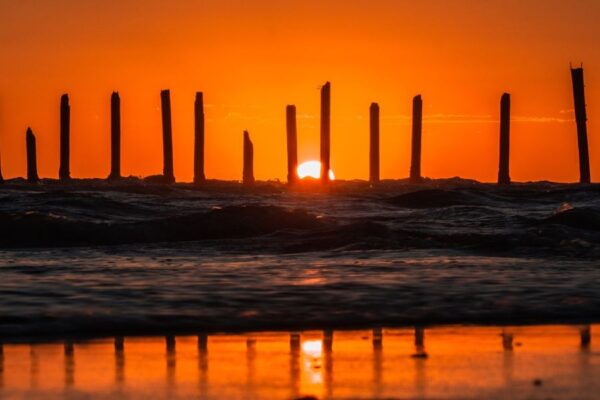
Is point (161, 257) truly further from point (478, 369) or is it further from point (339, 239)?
point (478, 369)

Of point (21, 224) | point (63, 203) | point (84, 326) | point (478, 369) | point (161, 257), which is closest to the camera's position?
point (478, 369)

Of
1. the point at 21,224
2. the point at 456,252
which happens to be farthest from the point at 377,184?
the point at 456,252

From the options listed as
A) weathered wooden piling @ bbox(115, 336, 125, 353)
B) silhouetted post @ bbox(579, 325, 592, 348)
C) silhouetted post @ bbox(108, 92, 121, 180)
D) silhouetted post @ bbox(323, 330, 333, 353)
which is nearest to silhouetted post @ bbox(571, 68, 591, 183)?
silhouetted post @ bbox(108, 92, 121, 180)

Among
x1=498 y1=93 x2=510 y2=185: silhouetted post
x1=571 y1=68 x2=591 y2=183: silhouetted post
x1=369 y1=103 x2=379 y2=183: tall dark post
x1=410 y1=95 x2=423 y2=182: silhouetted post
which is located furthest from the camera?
x1=369 y1=103 x2=379 y2=183: tall dark post

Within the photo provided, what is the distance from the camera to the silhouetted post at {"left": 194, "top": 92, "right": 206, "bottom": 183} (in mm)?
39625

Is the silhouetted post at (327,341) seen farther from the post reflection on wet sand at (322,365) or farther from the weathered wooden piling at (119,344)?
the weathered wooden piling at (119,344)

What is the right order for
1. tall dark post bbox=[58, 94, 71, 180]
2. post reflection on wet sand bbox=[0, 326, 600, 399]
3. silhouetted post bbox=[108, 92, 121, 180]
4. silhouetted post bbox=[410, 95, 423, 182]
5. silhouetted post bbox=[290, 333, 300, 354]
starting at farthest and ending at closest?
tall dark post bbox=[58, 94, 71, 180], silhouetted post bbox=[108, 92, 121, 180], silhouetted post bbox=[410, 95, 423, 182], silhouetted post bbox=[290, 333, 300, 354], post reflection on wet sand bbox=[0, 326, 600, 399]

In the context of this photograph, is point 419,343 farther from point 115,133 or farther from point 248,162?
point 248,162

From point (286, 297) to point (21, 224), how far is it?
8240 millimetres

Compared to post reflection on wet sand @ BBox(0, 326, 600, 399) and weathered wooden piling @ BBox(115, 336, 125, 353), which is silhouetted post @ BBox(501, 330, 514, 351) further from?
weathered wooden piling @ BBox(115, 336, 125, 353)

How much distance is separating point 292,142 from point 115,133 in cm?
606

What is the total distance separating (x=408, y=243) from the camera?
11.6 m

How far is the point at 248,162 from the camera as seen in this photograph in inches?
1753

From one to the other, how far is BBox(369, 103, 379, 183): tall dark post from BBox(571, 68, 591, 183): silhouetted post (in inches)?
313
